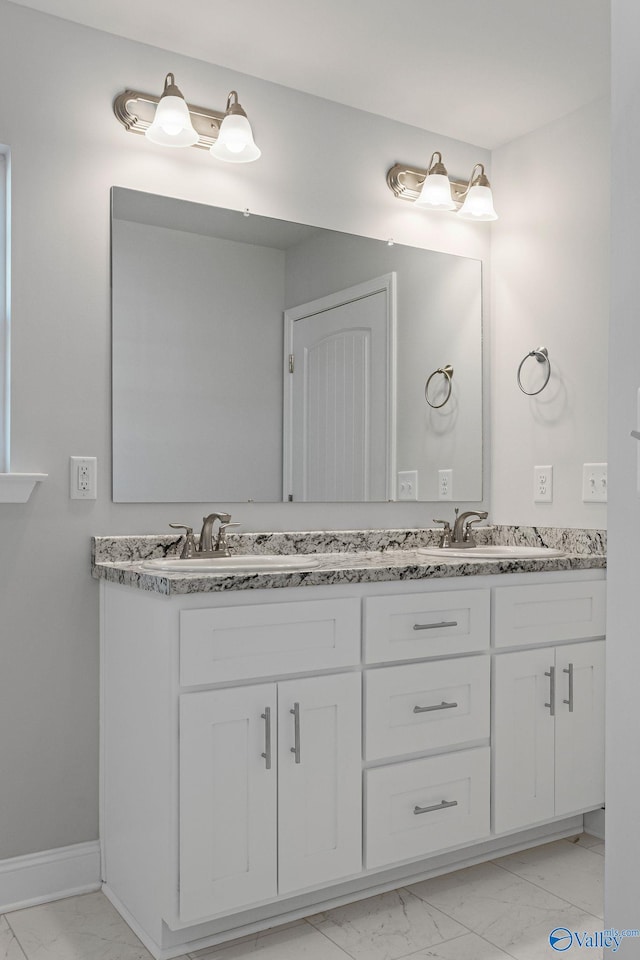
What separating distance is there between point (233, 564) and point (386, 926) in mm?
975

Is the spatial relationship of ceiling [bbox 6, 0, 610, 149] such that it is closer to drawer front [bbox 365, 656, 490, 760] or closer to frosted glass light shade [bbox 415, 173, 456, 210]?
frosted glass light shade [bbox 415, 173, 456, 210]

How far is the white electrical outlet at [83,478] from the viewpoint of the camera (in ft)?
7.36

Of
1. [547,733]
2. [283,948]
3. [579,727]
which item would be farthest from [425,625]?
[283,948]

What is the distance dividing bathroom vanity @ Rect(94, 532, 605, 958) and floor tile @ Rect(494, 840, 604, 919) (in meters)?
0.05

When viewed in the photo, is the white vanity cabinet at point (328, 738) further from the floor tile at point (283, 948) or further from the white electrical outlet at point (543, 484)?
the white electrical outlet at point (543, 484)

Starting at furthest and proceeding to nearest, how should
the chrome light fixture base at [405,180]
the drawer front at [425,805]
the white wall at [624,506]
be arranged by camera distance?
the chrome light fixture base at [405,180]
the drawer front at [425,805]
the white wall at [624,506]

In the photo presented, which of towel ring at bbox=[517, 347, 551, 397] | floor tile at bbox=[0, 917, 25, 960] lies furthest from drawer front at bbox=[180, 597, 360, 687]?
towel ring at bbox=[517, 347, 551, 397]

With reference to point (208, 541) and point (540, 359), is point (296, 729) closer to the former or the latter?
point (208, 541)

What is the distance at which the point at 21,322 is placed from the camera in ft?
7.16

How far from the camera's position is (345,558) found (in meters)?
2.46

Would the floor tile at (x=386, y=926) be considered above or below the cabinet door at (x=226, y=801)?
below

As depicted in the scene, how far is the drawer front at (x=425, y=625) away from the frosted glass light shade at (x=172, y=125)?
1371 mm

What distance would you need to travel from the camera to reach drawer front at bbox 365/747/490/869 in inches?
82.1

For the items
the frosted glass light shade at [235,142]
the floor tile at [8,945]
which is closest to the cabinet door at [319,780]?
the floor tile at [8,945]
